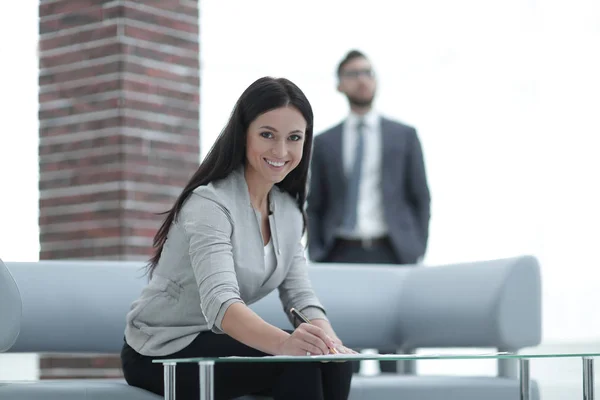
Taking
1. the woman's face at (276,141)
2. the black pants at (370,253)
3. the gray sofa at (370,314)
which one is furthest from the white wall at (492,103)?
the woman's face at (276,141)

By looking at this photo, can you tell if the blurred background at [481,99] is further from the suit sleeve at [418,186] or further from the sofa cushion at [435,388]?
the sofa cushion at [435,388]

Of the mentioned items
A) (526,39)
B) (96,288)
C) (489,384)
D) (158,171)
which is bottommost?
(489,384)

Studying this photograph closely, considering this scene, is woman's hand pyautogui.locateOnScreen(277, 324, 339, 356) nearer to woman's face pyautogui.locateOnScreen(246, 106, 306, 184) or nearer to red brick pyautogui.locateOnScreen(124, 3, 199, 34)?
woman's face pyautogui.locateOnScreen(246, 106, 306, 184)

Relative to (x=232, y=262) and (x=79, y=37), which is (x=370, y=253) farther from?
(x=232, y=262)

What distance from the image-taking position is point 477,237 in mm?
6574

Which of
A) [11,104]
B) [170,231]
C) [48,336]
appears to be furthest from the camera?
[11,104]

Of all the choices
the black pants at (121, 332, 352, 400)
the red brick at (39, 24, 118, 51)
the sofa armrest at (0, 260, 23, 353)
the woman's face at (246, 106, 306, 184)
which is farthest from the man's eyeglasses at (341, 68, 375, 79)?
the sofa armrest at (0, 260, 23, 353)

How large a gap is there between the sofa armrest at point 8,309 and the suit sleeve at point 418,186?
197 centimetres

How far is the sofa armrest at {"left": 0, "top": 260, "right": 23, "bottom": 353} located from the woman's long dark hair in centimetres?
33

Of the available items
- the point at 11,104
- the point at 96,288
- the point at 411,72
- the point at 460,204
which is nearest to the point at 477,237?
the point at 460,204

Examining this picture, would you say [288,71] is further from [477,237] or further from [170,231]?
[170,231]

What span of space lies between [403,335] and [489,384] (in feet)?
1.49

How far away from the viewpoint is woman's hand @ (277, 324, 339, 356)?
193cm

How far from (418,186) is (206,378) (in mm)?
2241
